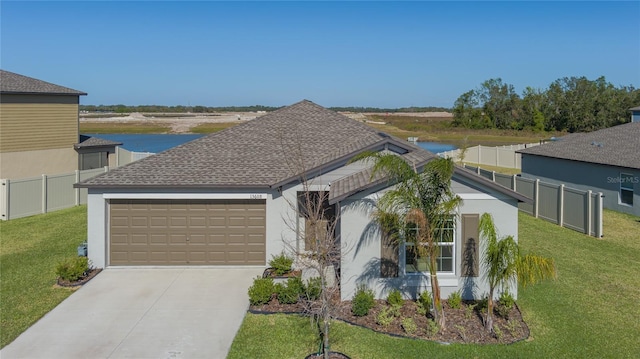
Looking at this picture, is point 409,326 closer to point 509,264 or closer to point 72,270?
point 509,264

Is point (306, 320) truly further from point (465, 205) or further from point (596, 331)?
point (596, 331)

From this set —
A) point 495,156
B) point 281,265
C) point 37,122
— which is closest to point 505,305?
point 281,265

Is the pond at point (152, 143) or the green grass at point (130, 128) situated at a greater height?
the green grass at point (130, 128)

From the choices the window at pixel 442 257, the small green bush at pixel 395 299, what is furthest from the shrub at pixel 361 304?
the window at pixel 442 257

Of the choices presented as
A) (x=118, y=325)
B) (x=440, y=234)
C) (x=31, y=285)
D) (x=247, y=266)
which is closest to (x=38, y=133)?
(x=31, y=285)

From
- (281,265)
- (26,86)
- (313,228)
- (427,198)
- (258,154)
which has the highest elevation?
(26,86)

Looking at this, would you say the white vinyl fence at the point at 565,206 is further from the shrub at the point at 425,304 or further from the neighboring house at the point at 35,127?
the neighboring house at the point at 35,127

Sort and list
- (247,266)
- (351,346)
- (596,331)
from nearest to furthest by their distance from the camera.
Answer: (351,346) < (596,331) < (247,266)
